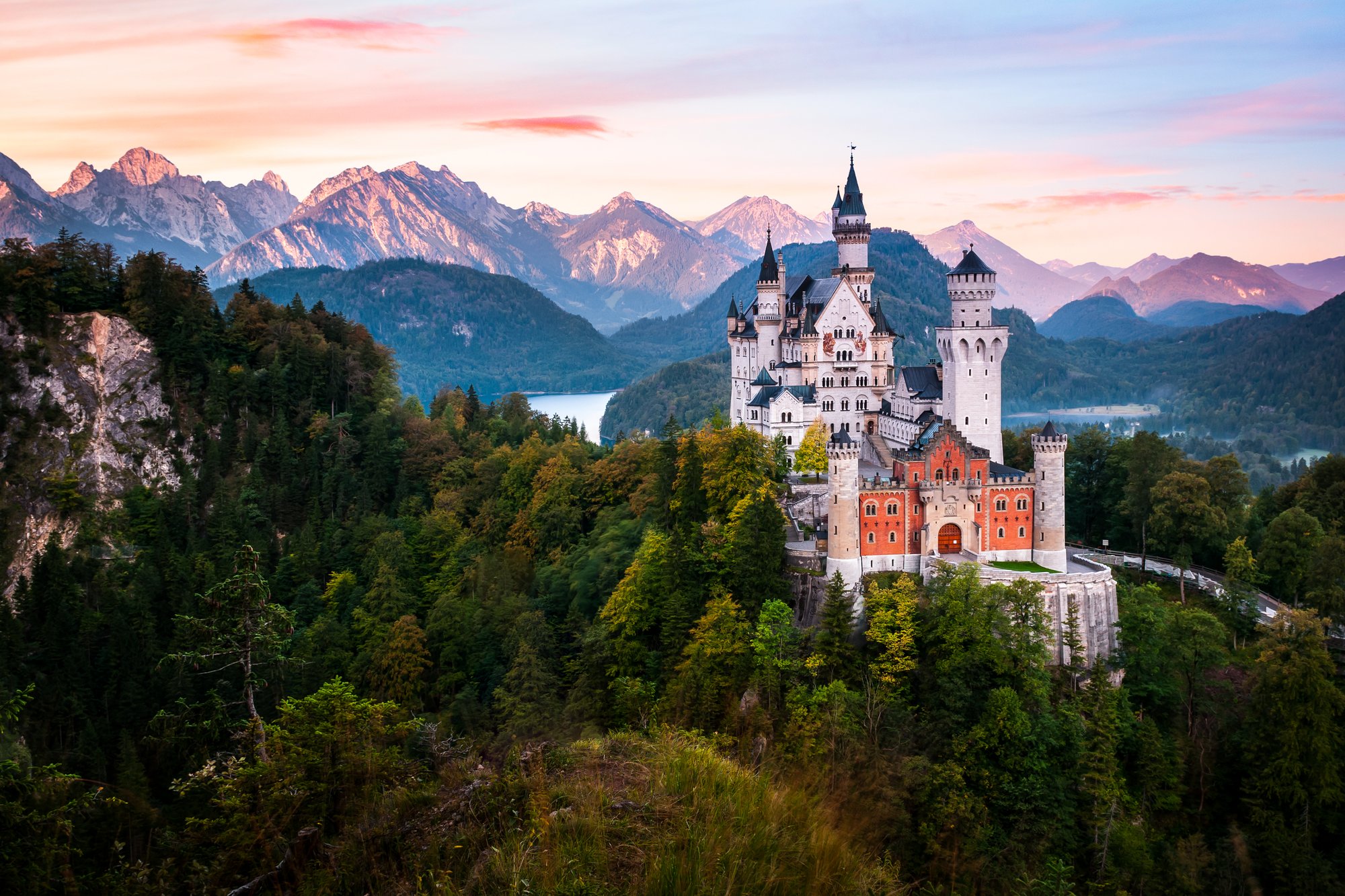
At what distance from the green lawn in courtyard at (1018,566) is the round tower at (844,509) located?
6.11 metres

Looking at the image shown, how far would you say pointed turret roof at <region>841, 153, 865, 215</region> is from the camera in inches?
2532

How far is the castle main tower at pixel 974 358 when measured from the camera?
165 feet

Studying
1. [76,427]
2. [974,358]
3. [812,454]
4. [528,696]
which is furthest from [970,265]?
[76,427]

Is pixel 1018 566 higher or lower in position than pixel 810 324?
lower

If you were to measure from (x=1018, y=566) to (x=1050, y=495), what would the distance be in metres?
3.42

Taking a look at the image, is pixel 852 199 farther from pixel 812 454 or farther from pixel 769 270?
pixel 812 454

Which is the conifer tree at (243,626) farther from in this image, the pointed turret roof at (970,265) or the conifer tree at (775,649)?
the pointed turret roof at (970,265)

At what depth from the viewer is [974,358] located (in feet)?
166

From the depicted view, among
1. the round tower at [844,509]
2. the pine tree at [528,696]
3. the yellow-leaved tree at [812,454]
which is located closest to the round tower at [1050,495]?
the round tower at [844,509]

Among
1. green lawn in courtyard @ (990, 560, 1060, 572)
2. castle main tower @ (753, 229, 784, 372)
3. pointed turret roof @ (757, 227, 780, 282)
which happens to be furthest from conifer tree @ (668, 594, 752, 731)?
pointed turret roof @ (757, 227, 780, 282)

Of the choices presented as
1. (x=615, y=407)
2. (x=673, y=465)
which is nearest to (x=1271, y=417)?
(x=615, y=407)

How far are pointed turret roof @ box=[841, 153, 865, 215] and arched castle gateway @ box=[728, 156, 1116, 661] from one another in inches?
3.6

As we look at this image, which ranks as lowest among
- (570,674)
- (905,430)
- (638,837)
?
(570,674)

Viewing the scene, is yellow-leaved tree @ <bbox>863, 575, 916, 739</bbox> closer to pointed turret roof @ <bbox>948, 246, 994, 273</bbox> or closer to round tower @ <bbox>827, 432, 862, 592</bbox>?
round tower @ <bbox>827, 432, 862, 592</bbox>
